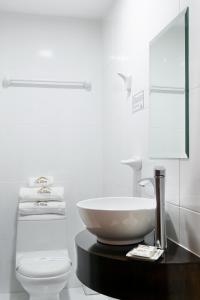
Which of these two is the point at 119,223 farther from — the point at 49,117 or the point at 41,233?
the point at 49,117

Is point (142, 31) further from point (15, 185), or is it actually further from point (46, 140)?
point (15, 185)

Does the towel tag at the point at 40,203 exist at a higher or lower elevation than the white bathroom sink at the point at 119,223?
lower

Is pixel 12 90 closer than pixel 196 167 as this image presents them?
No

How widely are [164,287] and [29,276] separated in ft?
4.26

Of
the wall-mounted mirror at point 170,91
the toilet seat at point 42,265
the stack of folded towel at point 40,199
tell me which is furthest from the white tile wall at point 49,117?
the wall-mounted mirror at point 170,91

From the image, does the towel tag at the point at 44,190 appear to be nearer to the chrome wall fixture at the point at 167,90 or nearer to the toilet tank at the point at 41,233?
the toilet tank at the point at 41,233

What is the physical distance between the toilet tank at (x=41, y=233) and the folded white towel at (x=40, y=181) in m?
0.28

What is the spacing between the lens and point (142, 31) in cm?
200

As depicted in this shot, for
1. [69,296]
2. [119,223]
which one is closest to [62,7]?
[119,223]

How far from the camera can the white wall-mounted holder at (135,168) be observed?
2.03 m

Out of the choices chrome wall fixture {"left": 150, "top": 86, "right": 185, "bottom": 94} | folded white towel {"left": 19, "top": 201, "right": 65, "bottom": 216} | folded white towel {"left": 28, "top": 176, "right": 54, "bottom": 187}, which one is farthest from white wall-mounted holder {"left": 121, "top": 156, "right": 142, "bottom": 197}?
folded white towel {"left": 28, "top": 176, "right": 54, "bottom": 187}

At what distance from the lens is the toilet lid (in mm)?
2226

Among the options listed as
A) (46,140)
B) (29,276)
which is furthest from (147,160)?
(46,140)

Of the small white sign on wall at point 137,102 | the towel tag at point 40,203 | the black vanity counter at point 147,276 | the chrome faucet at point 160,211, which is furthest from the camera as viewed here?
the towel tag at point 40,203
